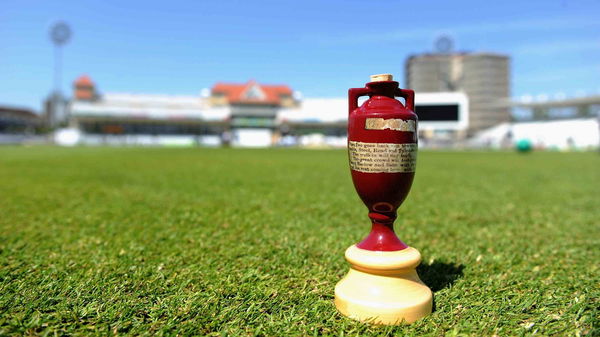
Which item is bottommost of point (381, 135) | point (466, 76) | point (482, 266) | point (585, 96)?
point (482, 266)

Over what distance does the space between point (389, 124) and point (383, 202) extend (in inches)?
11.3

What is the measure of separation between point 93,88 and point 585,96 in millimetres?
68324

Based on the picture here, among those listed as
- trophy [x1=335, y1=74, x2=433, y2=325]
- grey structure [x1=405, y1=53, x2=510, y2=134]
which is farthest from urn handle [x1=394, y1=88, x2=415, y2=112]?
grey structure [x1=405, y1=53, x2=510, y2=134]

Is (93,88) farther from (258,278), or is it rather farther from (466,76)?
(466,76)

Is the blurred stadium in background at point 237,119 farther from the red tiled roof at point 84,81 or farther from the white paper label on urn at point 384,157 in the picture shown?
the white paper label on urn at point 384,157


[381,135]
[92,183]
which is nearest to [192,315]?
[381,135]

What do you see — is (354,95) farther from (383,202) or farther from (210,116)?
(210,116)

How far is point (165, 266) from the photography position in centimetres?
192

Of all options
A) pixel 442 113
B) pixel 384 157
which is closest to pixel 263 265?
pixel 384 157

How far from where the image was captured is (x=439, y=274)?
72.6 inches

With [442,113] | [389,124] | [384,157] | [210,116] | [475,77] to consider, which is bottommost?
[384,157]

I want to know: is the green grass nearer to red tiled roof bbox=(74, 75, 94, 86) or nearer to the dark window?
the dark window

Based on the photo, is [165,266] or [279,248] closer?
[165,266]

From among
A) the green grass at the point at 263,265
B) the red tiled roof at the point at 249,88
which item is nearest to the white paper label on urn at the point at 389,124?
the green grass at the point at 263,265
